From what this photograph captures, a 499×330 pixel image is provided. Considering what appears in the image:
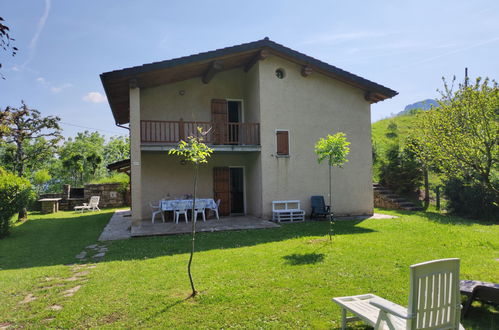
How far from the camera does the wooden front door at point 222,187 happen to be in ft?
41.1

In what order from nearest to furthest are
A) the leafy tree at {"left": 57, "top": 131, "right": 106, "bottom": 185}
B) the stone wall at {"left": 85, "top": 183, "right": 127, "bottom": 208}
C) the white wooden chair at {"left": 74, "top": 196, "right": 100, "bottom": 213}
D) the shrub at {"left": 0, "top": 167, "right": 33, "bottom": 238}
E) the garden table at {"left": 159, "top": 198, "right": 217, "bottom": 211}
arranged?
the shrub at {"left": 0, "top": 167, "right": 33, "bottom": 238} → the garden table at {"left": 159, "top": 198, "right": 217, "bottom": 211} → the white wooden chair at {"left": 74, "top": 196, "right": 100, "bottom": 213} → the stone wall at {"left": 85, "top": 183, "right": 127, "bottom": 208} → the leafy tree at {"left": 57, "top": 131, "right": 106, "bottom": 185}

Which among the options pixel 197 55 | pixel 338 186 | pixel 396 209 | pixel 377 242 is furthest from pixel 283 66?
pixel 396 209

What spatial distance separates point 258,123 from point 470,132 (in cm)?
734

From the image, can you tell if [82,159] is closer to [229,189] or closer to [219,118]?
[219,118]

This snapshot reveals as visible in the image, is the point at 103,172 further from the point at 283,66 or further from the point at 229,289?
the point at 229,289

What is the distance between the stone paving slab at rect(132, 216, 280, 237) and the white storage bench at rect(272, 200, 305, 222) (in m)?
0.46

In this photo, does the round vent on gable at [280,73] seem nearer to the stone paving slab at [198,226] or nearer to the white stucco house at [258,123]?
the white stucco house at [258,123]

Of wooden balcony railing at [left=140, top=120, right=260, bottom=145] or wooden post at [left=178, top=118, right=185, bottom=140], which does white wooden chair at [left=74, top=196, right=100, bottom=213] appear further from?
wooden post at [left=178, top=118, right=185, bottom=140]

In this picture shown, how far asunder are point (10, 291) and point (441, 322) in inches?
224

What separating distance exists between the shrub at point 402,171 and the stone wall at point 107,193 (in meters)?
16.1

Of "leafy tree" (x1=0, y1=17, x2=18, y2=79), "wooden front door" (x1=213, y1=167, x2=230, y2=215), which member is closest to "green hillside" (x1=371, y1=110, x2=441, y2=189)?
"wooden front door" (x1=213, y1=167, x2=230, y2=215)

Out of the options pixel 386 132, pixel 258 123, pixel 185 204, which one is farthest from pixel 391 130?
pixel 185 204

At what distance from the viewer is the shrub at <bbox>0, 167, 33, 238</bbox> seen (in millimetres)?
9539

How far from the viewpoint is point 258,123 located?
11.3 metres
